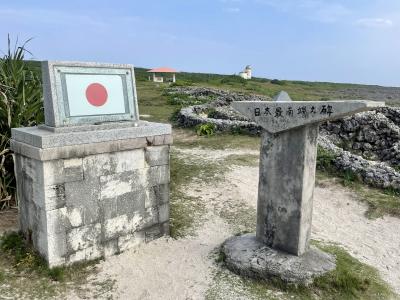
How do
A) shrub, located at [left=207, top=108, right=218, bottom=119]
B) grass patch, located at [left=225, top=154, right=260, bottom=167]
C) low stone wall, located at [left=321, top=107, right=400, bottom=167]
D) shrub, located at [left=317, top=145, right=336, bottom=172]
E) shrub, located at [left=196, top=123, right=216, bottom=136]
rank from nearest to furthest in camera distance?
shrub, located at [left=317, top=145, right=336, bottom=172], grass patch, located at [left=225, top=154, right=260, bottom=167], low stone wall, located at [left=321, top=107, right=400, bottom=167], shrub, located at [left=196, top=123, right=216, bottom=136], shrub, located at [left=207, top=108, right=218, bottom=119]

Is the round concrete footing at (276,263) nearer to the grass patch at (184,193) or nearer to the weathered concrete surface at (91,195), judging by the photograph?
the grass patch at (184,193)

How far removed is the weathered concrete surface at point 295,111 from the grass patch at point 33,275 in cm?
300

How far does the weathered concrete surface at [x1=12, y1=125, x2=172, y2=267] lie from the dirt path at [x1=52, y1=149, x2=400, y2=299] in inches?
14.8

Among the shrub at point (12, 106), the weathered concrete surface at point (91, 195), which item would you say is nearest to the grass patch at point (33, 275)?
the weathered concrete surface at point (91, 195)

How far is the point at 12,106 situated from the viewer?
6.88 metres

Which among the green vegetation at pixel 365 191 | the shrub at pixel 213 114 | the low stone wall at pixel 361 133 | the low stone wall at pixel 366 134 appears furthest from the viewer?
the shrub at pixel 213 114

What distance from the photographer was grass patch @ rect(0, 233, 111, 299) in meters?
4.66

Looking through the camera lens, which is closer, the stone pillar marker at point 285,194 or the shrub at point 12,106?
the stone pillar marker at point 285,194

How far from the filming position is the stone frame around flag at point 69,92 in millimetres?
4902

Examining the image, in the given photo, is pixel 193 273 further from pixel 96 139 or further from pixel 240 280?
pixel 96 139

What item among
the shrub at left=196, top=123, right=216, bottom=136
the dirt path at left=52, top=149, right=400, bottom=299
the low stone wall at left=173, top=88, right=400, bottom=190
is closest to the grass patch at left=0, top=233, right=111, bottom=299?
the dirt path at left=52, top=149, right=400, bottom=299

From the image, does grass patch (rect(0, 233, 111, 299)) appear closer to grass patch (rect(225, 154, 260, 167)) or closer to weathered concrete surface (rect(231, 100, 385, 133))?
weathered concrete surface (rect(231, 100, 385, 133))

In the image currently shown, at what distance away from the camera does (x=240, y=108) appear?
17.5ft

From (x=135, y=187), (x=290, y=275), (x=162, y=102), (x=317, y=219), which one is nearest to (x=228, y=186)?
(x=317, y=219)
